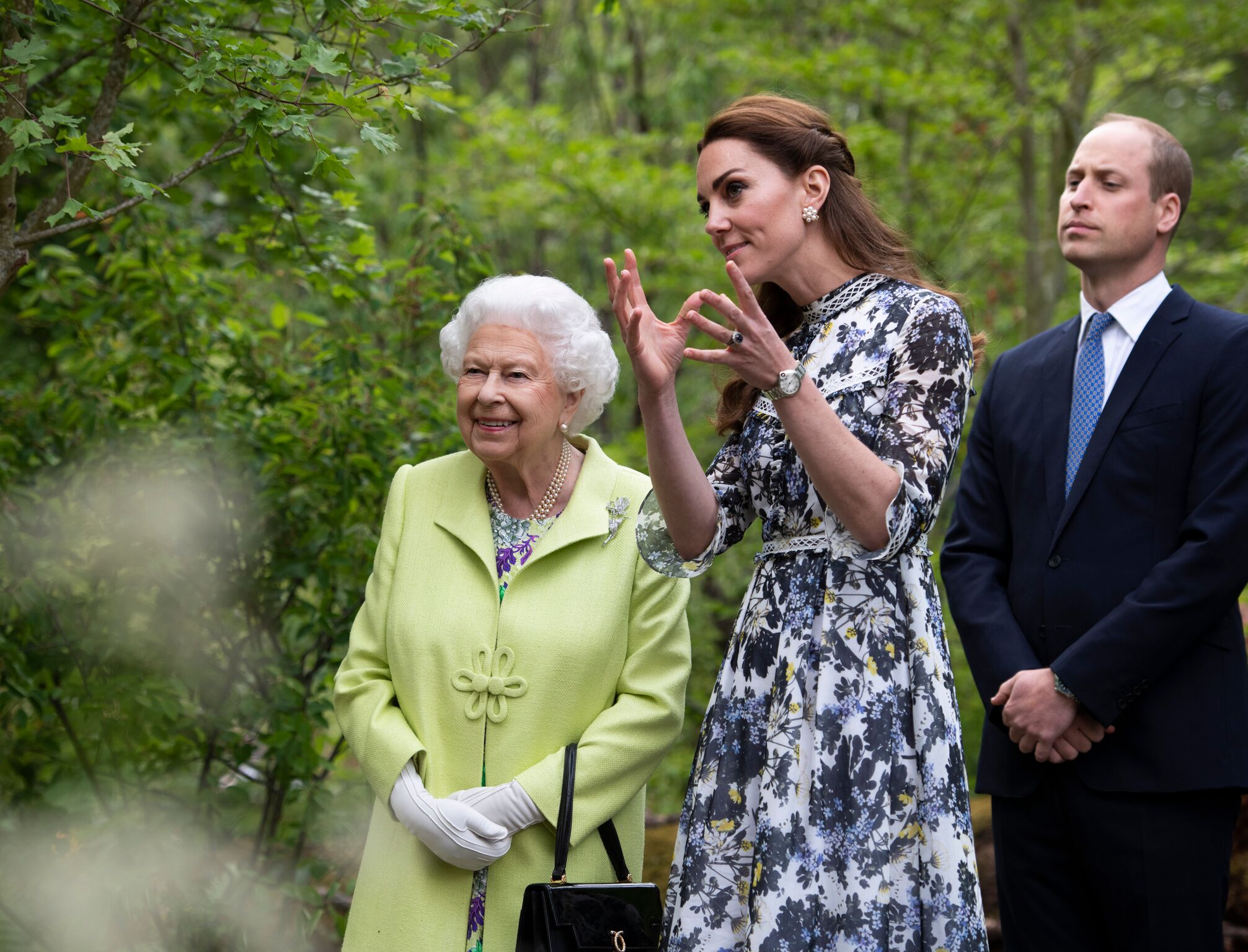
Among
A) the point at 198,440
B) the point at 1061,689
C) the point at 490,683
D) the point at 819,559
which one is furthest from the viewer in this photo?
the point at 198,440

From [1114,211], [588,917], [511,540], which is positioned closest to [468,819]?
[588,917]

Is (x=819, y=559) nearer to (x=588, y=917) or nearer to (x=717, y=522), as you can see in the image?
(x=717, y=522)

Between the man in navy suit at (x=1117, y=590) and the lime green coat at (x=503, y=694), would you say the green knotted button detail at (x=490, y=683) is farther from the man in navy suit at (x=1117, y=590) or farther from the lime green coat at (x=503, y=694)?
the man in navy suit at (x=1117, y=590)

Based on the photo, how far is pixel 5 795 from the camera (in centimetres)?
359

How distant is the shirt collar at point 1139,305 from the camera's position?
2719 mm

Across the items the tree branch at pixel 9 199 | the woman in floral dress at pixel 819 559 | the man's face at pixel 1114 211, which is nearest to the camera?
the woman in floral dress at pixel 819 559

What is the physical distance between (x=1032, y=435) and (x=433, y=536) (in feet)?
4.66

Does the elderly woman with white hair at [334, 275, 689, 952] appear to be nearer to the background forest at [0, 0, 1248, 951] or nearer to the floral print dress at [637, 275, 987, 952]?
the floral print dress at [637, 275, 987, 952]

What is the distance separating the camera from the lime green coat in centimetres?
262

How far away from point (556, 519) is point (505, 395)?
0.33m

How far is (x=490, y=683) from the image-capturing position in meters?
2.67

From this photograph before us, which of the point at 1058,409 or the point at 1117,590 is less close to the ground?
the point at 1058,409

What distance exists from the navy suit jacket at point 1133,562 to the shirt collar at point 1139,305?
3 cm

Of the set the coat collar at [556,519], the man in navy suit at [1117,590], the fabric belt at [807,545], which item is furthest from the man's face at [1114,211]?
the coat collar at [556,519]
